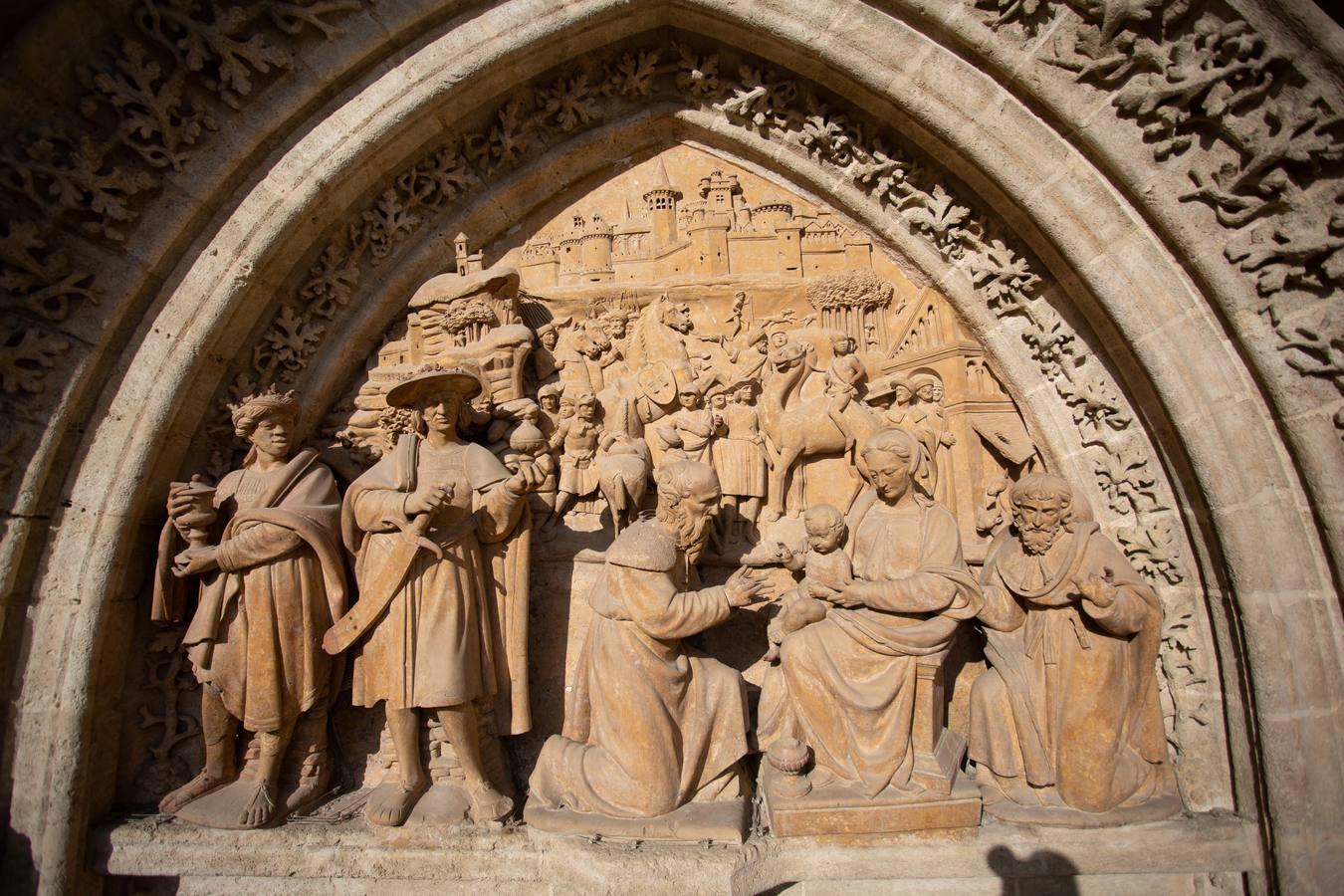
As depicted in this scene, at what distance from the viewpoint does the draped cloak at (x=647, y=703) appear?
11.1ft

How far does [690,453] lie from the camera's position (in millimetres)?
4289

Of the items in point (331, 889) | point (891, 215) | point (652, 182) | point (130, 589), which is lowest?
point (331, 889)

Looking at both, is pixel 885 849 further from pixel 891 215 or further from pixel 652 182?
pixel 652 182

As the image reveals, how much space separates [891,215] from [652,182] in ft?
4.86

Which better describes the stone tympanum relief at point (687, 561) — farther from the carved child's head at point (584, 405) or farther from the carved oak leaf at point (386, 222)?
the carved oak leaf at point (386, 222)

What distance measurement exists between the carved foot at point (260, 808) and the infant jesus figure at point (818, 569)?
2702 millimetres

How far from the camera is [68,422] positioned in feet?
12.4

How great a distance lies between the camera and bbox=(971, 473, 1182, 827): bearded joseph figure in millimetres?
3473

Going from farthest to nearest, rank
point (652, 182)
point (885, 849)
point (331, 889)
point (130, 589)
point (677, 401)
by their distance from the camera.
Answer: point (652, 182) → point (677, 401) → point (130, 589) → point (331, 889) → point (885, 849)

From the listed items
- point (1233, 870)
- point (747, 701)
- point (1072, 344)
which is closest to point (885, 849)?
point (747, 701)

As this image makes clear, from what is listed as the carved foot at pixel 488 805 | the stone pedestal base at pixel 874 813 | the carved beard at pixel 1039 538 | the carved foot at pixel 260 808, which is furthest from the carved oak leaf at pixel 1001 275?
the carved foot at pixel 260 808

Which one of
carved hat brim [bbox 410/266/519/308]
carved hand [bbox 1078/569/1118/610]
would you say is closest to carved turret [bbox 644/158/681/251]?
carved hat brim [bbox 410/266/519/308]

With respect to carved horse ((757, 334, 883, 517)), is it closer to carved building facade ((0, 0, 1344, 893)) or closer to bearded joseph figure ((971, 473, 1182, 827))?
carved building facade ((0, 0, 1344, 893))

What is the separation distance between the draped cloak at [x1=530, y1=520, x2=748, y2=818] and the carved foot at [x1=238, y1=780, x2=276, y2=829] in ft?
4.44
